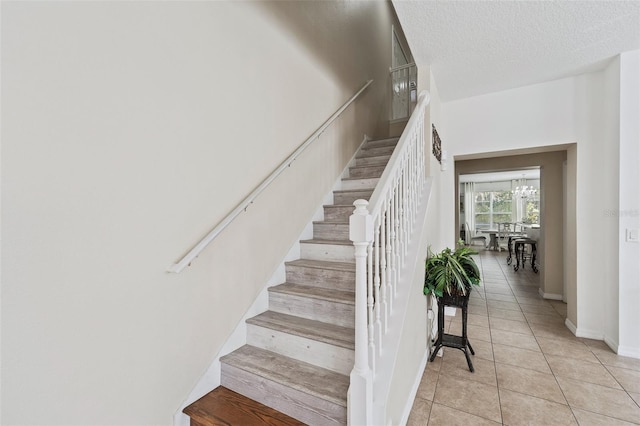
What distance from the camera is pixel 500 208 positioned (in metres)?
11.2

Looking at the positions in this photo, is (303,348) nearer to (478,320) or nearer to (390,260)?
(390,260)

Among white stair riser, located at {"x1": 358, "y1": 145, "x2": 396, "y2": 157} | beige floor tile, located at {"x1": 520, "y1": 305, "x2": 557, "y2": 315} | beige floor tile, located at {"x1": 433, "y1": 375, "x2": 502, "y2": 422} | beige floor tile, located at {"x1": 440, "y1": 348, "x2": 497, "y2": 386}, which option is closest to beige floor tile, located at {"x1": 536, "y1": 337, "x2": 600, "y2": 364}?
beige floor tile, located at {"x1": 440, "y1": 348, "x2": 497, "y2": 386}

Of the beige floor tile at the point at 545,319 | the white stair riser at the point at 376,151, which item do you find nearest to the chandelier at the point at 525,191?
the beige floor tile at the point at 545,319

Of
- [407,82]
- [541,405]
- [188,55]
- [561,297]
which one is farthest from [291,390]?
[407,82]

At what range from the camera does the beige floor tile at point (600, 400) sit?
1.93m

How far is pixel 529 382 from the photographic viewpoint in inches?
90.0

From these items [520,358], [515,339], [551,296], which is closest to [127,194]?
[520,358]

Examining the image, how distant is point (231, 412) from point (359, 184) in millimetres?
2308

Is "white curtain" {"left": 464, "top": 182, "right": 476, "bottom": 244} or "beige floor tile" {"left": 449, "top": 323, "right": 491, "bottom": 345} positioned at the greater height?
"white curtain" {"left": 464, "top": 182, "right": 476, "bottom": 244}

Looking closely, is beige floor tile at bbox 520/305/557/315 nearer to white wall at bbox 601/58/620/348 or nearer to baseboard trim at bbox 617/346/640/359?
white wall at bbox 601/58/620/348

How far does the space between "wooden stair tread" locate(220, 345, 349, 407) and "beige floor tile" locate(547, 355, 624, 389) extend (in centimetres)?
208

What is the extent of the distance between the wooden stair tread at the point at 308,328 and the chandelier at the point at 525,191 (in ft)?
34.2

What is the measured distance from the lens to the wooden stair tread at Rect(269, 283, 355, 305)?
77.3 inches

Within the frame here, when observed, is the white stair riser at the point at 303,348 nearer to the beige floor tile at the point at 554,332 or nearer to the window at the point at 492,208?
the beige floor tile at the point at 554,332
